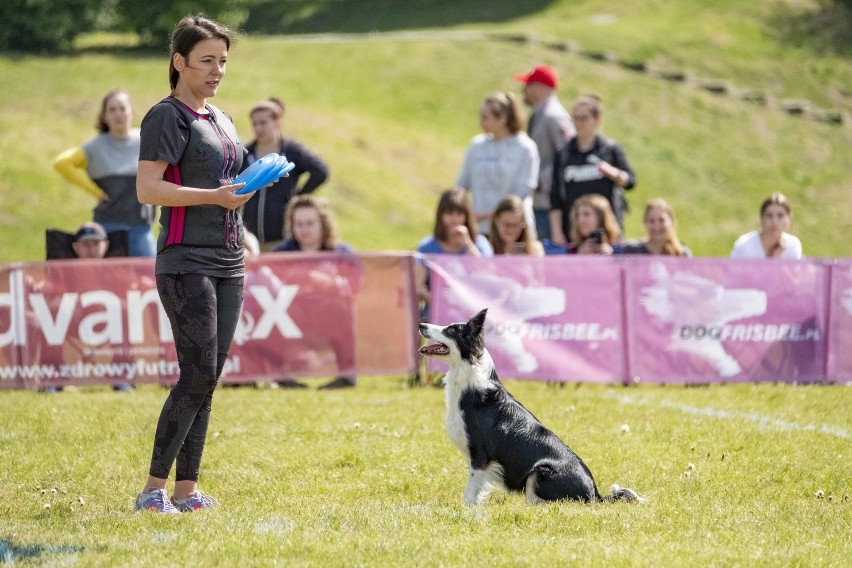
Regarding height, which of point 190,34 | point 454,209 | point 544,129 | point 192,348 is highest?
point 190,34

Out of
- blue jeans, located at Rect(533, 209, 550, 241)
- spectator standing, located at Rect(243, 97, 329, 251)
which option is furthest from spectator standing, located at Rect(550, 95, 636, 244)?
spectator standing, located at Rect(243, 97, 329, 251)

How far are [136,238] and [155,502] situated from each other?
227 inches

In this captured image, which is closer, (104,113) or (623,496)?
(623,496)

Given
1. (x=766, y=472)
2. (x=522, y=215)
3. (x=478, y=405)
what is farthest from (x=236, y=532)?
(x=522, y=215)

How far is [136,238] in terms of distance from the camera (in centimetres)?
1123

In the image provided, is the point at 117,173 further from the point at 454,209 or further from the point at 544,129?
the point at 544,129

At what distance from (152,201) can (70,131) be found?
66.1ft

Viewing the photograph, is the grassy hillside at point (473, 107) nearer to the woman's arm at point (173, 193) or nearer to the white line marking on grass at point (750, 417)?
the white line marking on grass at point (750, 417)

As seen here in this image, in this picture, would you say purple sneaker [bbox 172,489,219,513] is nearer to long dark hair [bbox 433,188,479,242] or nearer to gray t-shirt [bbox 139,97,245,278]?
gray t-shirt [bbox 139,97,245,278]

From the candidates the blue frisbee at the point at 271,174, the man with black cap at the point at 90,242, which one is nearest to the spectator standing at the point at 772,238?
the man with black cap at the point at 90,242

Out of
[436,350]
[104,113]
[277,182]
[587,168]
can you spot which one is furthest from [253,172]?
[587,168]

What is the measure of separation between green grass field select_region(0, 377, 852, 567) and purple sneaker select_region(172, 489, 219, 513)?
0.61 ft

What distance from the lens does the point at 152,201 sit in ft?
18.0

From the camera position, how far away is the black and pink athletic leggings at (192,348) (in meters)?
5.60
